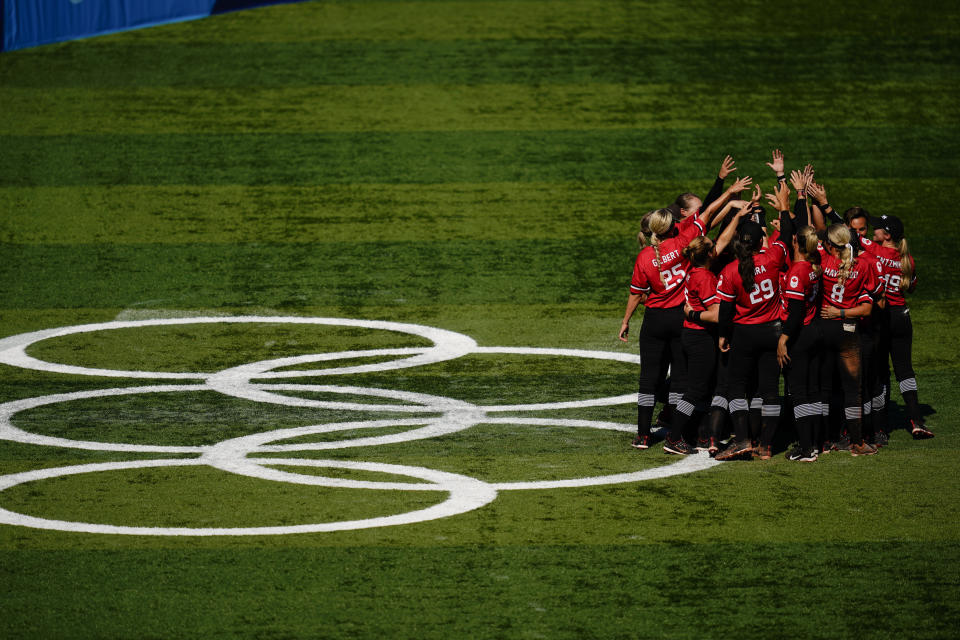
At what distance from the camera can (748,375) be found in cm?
1109

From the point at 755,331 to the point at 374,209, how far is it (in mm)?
9677

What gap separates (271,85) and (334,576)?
1617 cm

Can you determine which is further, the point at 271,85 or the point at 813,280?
the point at 271,85

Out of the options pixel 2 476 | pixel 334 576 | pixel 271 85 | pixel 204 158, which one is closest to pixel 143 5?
pixel 271 85

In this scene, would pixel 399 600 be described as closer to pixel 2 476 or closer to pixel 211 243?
pixel 2 476

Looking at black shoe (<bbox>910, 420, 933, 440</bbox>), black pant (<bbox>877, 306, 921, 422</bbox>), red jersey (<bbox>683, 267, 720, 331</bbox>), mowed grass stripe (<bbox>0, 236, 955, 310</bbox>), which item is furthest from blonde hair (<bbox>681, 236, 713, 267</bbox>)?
mowed grass stripe (<bbox>0, 236, 955, 310</bbox>)

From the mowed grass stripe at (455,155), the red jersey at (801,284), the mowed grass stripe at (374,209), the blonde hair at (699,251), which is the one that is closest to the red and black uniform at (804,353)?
the red jersey at (801,284)

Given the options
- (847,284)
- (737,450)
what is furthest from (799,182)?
(737,450)

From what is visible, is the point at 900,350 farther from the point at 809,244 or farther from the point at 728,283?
the point at 728,283

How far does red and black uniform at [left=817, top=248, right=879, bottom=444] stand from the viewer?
11141 millimetres

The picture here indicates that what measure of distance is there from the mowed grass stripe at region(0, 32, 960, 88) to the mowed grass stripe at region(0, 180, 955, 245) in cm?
362

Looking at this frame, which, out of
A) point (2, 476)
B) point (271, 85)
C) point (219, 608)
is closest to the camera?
point (219, 608)

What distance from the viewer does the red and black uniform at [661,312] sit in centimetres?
1129

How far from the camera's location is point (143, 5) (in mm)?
25578
